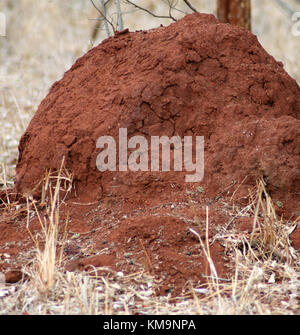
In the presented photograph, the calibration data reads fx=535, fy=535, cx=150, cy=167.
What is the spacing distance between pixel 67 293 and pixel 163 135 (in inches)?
55.7

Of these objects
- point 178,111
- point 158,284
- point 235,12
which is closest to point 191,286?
point 158,284

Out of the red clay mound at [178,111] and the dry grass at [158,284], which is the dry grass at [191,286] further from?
the red clay mound at [178,111]

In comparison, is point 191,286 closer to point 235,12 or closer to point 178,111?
point 178,111

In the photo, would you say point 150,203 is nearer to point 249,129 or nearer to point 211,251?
point 211,251

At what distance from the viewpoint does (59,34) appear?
10.3 m

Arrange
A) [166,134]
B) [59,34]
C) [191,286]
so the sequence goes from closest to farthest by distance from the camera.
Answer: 1. [191,286]
2. [166,134]
3. [59,34]

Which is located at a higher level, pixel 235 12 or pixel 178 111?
pixel 235 12

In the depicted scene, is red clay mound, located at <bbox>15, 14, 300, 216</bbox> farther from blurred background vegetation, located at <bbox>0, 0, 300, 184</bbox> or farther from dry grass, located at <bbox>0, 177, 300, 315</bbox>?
blurred background vegetation, located at <bbox>0, 0, 300, 184</bbox>

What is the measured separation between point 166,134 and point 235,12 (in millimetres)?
3000

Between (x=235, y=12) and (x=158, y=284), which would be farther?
(x=235, y=12)

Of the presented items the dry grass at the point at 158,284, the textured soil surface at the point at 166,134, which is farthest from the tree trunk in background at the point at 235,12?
the dry grass at the point at 158,284

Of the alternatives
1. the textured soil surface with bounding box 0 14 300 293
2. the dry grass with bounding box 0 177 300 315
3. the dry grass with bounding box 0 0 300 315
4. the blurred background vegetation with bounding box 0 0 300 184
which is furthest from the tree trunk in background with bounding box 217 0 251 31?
the dry grass with bounding box 0 177 300 315

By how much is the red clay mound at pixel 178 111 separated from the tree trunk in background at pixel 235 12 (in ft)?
6.95

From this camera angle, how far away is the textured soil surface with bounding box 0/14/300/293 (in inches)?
121
